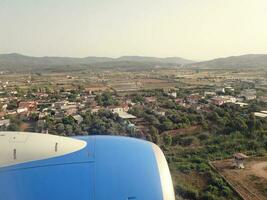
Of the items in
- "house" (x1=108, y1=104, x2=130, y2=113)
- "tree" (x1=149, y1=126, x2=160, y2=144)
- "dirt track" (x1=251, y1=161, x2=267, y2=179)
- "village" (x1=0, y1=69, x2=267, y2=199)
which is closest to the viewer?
"village" (x1=0, y1=69, x2=267, y2=199)

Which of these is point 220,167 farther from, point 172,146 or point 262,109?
point 262,109

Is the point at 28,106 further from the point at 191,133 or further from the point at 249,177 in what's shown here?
the point at 249,177

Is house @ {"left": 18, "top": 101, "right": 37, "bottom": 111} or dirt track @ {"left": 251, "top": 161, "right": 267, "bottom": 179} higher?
dirt track @ {"left": 251, "top": 161, "right": 267, "bottom": 179}

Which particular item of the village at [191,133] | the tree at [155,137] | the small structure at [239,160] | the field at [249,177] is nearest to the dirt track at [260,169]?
the field at [249,177]

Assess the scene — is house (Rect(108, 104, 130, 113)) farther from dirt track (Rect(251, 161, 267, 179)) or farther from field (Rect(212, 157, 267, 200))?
dirt track (Rect(251, 161, 267, 179))

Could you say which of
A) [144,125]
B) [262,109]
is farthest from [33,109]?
[262,109]

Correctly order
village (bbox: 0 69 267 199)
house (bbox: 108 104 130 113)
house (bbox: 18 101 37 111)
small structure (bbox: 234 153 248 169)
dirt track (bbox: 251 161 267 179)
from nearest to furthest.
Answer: village (bbox: 0 69 267 199), dirt track (bbox: 251 161 267 179), small structure (bbox: 234 153 248 169), house (bbox: 108 104 130 113), house (bbox: 18 101 37 111)

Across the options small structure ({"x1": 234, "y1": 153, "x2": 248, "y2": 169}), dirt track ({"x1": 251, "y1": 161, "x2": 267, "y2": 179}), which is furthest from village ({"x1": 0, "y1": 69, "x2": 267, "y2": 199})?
dirt track ({"x1": 251, "y1": 161, "x2": 267, "y2": 179})
